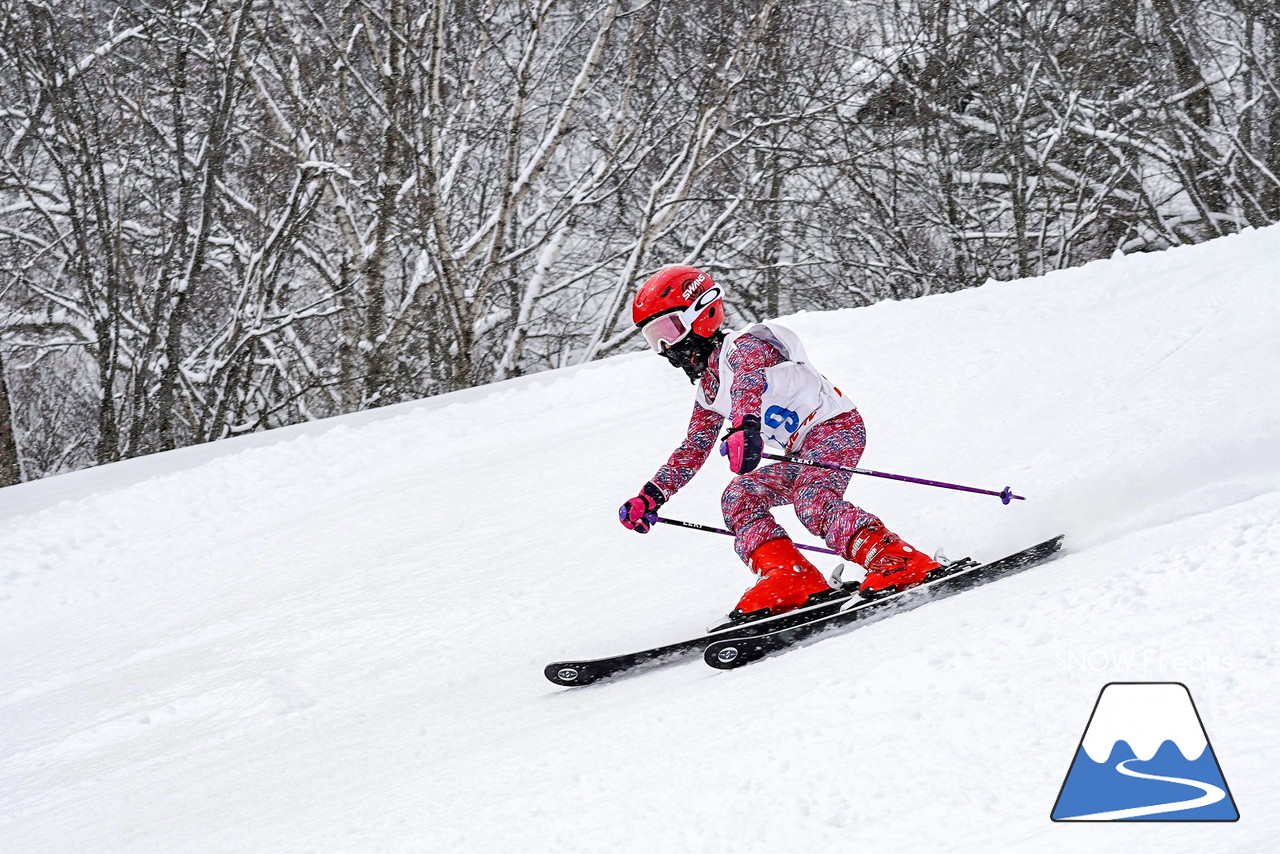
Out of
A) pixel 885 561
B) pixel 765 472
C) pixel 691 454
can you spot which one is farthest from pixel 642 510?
pixel 885 561

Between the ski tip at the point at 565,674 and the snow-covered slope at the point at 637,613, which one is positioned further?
the ski tip at the point at 565,674

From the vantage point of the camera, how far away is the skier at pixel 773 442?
4078 mm

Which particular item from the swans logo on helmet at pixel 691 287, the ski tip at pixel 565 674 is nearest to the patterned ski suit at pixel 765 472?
the swans logo on helmet at pixel 691 287

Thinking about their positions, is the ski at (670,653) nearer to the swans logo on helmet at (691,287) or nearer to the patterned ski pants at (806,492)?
the patterned ski pants at (806,492)

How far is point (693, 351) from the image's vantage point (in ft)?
14.4

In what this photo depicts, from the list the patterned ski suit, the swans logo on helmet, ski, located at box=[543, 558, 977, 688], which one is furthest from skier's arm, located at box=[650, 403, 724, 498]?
ski, located at box=[543, 558, 977, 688]

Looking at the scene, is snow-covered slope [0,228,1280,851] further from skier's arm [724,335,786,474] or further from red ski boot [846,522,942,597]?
skier's arm [724,335,786,474]

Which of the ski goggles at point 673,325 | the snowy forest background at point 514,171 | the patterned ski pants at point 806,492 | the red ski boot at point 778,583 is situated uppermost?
the snowy forest background at point 514,171

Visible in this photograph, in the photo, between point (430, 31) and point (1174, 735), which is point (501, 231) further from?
point (1174, 735)

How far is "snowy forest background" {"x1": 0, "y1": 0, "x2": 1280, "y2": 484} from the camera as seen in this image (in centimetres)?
1273

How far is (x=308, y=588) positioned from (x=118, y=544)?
151cm

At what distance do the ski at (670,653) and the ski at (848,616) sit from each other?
0.03 meters

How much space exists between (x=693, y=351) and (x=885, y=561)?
3.65 ft

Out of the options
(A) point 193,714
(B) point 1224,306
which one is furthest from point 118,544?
(B) point 1224,306
